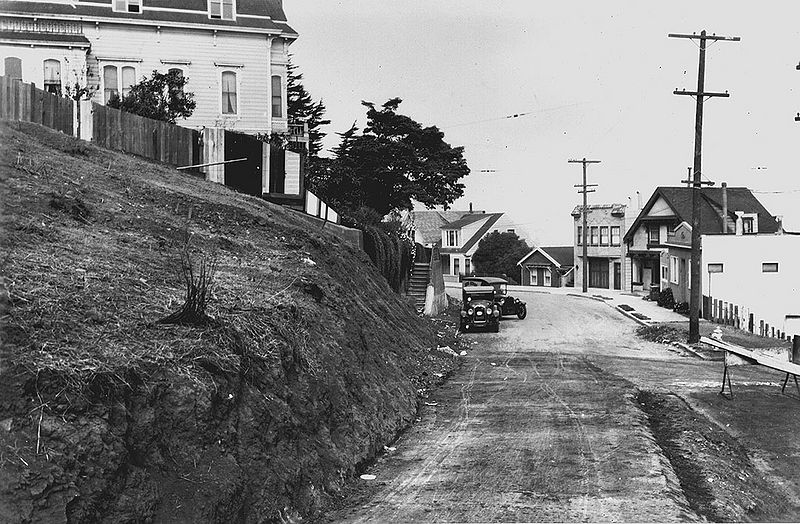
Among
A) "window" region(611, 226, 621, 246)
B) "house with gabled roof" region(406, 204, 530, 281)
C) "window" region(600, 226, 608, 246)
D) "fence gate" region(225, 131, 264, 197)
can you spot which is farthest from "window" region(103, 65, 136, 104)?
"house with gabled roof" region(406, 204, 530, 281)

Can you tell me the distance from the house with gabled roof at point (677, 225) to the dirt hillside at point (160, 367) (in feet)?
116

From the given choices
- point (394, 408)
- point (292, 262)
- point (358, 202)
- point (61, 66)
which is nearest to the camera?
point (394, 408)

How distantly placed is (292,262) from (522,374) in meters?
8.09

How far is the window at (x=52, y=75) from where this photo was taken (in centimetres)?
3409

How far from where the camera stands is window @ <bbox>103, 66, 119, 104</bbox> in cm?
3703

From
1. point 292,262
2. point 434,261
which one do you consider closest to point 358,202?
point 434,261

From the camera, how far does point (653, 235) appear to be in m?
66.9

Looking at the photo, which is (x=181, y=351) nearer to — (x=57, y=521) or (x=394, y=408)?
(x=57, y=521)

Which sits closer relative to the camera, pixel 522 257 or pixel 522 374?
pixel 522 374

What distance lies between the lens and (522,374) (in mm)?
22781

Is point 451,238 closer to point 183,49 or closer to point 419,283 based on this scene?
A: point 419,283

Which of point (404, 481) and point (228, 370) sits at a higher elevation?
point (228, 370)

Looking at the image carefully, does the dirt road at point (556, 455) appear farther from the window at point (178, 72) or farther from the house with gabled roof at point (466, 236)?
the house with gabled roof at point (466, 236)

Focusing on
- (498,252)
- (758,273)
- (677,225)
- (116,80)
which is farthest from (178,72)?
(498,252)
